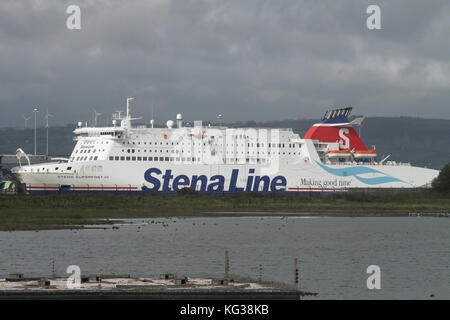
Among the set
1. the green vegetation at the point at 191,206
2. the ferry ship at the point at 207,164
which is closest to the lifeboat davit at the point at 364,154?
the ferry ship at the point at 207,164

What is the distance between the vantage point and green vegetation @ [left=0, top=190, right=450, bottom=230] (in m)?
51.8

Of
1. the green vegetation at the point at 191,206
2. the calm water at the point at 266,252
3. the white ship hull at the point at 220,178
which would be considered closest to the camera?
the calm water at the point at 266,252

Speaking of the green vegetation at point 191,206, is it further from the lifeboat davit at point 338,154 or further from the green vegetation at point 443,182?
the lifeboat davit at point 338,154

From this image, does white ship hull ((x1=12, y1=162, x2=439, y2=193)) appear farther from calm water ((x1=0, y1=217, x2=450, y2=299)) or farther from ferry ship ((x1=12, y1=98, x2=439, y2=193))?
calm water ((x1=0, y1=217, x2=450, y2=299))

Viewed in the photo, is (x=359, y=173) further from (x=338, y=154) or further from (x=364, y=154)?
(x=364, y=154)

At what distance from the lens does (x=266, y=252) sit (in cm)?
3641

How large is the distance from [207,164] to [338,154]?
14983 mm

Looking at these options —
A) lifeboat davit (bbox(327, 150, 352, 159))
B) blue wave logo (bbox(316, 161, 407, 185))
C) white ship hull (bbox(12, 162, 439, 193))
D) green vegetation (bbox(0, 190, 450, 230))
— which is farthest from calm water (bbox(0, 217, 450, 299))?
lifeboat davit (bbox(327, 150, 352, 159))

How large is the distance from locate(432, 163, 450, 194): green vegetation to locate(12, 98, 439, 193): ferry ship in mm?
3649

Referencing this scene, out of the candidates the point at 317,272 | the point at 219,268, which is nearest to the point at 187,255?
the point at 219,268

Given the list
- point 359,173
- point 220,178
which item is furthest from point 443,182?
point 220,178

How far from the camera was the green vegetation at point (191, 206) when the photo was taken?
2037 inches

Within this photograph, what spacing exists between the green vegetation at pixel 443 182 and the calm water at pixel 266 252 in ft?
90.9
